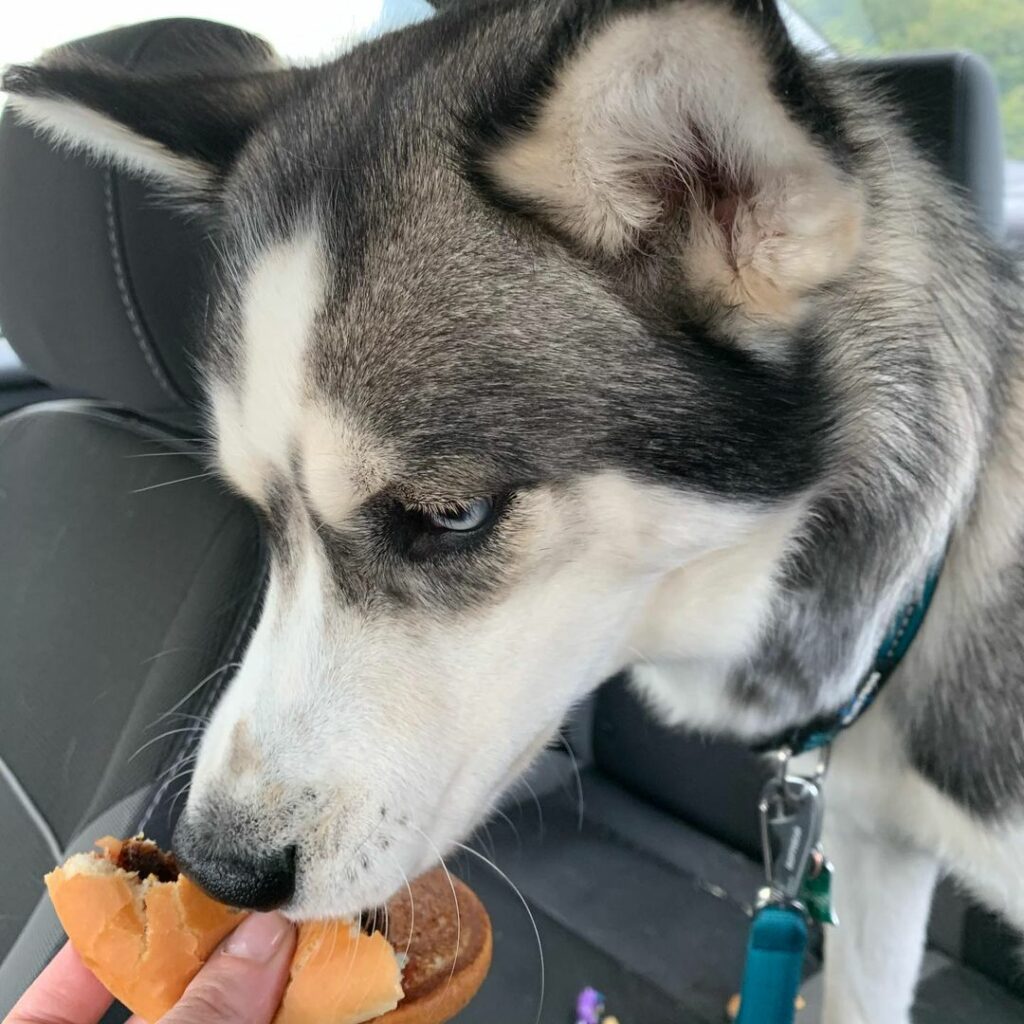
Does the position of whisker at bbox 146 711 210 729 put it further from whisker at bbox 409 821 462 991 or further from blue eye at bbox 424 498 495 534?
blue eye at bbox 424 498 495 534

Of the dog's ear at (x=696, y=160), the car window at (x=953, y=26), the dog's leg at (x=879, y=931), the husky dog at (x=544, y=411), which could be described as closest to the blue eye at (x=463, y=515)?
the husky dog at (x=544, y=411)

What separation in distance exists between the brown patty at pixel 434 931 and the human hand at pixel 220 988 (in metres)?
0.16

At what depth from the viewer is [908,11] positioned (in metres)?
1.87

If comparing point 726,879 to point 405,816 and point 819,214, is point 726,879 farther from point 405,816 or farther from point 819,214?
point 819,214

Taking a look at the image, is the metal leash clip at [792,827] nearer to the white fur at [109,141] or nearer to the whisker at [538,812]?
the whisker at [538,812]

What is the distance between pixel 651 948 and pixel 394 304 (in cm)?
125

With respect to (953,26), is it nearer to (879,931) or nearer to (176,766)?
(879,931)

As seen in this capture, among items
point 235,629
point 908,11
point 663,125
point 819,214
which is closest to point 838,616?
point 819,214

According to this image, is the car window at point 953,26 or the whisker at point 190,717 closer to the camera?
the whisker at point 190,717

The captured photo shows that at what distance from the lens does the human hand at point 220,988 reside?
927 millimetres

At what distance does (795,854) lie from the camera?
4.10ft

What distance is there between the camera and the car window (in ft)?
5.44

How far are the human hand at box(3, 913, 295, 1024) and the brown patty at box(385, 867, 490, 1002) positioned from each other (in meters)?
0.16

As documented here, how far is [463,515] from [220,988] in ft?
1.66
